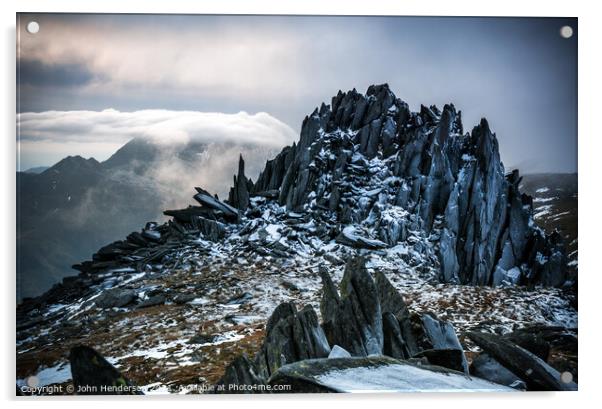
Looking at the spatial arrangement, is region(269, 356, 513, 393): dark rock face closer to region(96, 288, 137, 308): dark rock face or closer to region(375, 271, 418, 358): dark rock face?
region(375, 271, 418, 358): dark rock face

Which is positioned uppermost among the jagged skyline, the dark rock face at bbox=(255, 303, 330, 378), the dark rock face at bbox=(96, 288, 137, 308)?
the jagged skyline

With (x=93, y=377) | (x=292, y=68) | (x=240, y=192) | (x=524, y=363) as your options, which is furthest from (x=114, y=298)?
(x=524, y=363)

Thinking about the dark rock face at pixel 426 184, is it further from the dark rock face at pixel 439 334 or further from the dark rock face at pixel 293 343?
the dark rock face at pixel 293 343

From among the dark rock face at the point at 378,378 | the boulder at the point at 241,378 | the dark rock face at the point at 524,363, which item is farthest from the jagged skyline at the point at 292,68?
the boulder at the point at 241,378

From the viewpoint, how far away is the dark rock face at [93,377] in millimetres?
7816

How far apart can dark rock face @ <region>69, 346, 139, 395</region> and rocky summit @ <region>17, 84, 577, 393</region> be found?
0.04 meters

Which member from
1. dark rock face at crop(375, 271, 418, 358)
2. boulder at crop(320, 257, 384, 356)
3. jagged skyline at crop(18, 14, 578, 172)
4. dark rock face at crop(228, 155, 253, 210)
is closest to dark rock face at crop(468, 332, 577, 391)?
dark rock face at crop(375, 271, 418, 358)

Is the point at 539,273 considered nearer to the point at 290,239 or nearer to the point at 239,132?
the point at 290,239

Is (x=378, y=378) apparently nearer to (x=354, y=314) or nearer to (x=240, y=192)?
(x=354, y=314)

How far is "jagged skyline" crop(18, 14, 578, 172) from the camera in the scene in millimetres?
8656

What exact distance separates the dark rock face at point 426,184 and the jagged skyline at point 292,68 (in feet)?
1.13

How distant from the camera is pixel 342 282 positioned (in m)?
8.51
